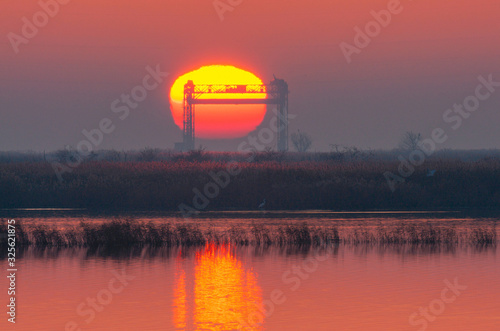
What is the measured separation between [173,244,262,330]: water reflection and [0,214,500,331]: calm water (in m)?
0.02

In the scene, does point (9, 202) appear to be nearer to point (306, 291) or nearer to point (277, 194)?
point (277, 194)

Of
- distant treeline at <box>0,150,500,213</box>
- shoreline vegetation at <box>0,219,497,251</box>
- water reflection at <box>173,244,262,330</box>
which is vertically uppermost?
distant treeline at <box>0,150,500,213</box>

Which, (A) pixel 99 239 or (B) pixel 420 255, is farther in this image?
(A) pixel 99 239

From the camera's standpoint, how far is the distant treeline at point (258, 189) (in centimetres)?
4056

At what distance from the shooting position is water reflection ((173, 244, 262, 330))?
45.6 feet

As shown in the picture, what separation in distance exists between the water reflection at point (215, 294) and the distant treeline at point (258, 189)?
18.1 metres

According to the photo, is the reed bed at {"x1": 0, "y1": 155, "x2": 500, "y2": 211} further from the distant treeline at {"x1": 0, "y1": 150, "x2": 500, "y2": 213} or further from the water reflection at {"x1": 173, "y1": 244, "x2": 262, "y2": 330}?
the water reflection at {"x1": 173, "y1": 244, "x2": 262, "y2": 330}

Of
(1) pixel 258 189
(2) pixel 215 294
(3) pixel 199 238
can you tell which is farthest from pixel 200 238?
(1) pixel 258 189

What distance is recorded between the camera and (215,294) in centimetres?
1648

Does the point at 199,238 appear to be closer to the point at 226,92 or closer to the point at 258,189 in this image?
→ the point at 258,189

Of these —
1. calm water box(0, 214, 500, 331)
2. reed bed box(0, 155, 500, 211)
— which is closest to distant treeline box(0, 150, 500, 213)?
reed bed box(0, 155, 500, 211)

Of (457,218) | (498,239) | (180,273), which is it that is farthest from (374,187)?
(180,273)

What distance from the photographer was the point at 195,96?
97.4 metres

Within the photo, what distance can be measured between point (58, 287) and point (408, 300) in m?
7.49
